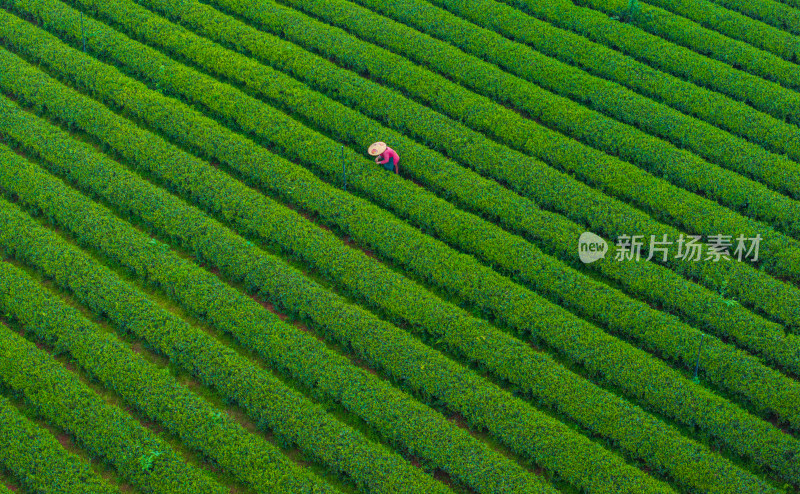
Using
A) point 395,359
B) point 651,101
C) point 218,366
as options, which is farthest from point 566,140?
point 218,366

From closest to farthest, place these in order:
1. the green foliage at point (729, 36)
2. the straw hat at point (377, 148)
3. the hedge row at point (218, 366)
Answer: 1. the hedge row at point (218, 366)
2. the straw hat at point (377, 148)
3. the green foliage at point (729, 36)

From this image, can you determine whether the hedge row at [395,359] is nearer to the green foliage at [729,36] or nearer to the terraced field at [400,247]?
the terraced field at [400,247]

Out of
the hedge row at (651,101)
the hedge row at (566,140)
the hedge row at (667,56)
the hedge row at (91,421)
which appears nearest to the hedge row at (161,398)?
the hedge row at (91,421)

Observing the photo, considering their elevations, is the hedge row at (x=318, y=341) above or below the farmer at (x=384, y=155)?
below

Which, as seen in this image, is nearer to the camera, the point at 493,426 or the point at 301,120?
the point at 493,426

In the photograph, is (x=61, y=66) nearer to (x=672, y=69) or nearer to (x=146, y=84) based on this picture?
(x=146, y=84)

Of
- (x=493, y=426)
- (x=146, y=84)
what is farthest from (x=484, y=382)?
(x=146, y=84)
